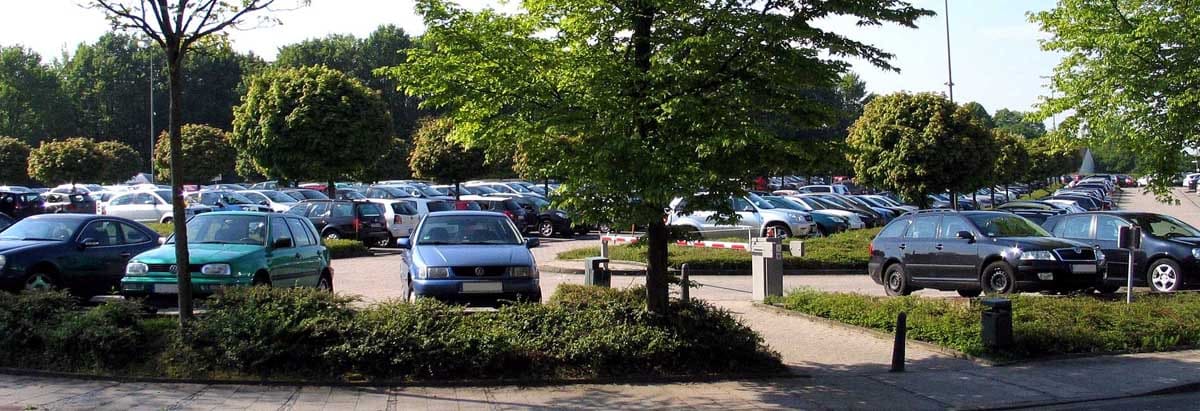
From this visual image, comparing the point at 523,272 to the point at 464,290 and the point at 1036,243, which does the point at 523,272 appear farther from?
the point at 1036,243

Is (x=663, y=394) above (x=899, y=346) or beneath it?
beneath

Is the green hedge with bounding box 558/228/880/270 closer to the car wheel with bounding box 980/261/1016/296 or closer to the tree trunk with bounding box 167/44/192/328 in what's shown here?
the car wheel with bounding box 980/261/1016/296

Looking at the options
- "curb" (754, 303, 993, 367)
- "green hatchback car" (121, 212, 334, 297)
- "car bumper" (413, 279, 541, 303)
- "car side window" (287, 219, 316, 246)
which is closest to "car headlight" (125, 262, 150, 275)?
"green hatchback car" (121, 212, 334, 297)

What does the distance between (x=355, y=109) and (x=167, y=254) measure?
21.4 metres

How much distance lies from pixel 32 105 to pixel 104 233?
79.8 meters

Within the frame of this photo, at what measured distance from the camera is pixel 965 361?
11.1 metres

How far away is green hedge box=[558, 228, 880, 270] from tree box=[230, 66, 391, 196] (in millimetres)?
11785

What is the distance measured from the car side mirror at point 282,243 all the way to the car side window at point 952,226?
412 inches

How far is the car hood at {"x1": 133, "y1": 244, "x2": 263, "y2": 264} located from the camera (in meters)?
12.1

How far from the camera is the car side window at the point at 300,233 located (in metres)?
14.1

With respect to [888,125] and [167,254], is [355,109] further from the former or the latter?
[167,254]

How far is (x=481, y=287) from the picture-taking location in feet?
40.4

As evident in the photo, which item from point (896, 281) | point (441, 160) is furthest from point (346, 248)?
point (441, 160)

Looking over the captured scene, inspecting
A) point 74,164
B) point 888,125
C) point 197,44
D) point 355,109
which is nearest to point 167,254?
point 197,44
